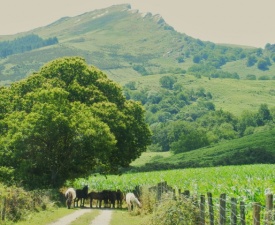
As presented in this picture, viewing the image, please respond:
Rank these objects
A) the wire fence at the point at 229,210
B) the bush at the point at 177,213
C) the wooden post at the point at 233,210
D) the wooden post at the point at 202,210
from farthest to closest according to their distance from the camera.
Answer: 1. the bush at the point at 177,213
2. the wooden post at the point at 202,210
3. the wooden post at the point at 233,210
4. the wire fence at the point at 229,210

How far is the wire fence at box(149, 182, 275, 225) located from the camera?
1119 cm

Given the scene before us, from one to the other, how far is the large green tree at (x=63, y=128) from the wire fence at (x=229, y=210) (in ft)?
78.1

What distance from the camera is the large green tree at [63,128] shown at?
145ft

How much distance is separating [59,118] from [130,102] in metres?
15.3

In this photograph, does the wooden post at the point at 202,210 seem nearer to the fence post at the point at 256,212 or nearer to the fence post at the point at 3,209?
the fence post at the point at 256,212

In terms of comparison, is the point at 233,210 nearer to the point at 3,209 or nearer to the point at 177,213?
the point at 177,213

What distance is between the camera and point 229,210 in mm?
15609

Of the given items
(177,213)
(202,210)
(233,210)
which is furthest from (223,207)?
(177,213)

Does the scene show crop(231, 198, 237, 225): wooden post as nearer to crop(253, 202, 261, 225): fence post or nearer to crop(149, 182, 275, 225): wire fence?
crop(149, 182, 275, 225): wire fence

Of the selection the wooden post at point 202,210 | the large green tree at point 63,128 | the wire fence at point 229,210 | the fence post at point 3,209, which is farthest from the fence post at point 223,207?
the large green tree at point 63,128

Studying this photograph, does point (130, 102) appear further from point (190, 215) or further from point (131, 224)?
point (190, 215)

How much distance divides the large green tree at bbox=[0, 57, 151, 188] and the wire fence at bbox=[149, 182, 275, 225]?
23.8m

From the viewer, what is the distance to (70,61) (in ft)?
185

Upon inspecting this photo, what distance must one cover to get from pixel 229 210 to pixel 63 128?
30812 mm
